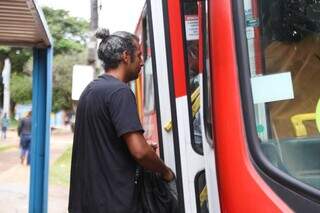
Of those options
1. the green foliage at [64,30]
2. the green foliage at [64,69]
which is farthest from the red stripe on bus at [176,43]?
the green foliage at [64,30]

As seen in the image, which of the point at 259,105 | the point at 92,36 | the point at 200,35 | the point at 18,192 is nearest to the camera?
the point at 259,105

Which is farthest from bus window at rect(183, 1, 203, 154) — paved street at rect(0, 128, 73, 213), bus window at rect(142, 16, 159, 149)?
paved street at rect(0, 128, 73, 213)

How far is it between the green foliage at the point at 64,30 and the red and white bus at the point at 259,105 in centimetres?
4408

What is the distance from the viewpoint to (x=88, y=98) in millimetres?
2785

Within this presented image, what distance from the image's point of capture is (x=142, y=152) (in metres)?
2.62

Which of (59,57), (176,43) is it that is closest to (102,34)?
(176,43)

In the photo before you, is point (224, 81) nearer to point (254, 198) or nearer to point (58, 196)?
point (254, 198)

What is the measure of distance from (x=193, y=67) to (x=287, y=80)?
0.56 m

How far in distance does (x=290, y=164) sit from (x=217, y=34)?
0.55 meters

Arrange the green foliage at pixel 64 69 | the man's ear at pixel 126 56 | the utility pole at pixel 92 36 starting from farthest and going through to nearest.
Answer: the green foliage at pixel 64 69
the utility pole at pixel 92 36
the man's ear at pixel 126 56

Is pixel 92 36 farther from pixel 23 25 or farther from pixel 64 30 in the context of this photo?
pixel 64 30

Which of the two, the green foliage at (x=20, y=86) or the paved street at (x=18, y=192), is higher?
the green foliage at (x=20, y=86)

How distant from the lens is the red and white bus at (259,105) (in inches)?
77.1

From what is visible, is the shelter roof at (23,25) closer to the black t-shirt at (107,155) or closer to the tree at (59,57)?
the black t-shirt at (107,155)
